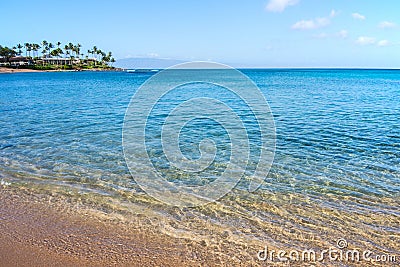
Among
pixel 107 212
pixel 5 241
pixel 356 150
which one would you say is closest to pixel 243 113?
pixel 356 150

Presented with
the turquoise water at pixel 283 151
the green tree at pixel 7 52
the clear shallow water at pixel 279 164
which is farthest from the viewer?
the green tree at pixel 7 52

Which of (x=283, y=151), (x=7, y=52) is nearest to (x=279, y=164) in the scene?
(x=283, y=151)

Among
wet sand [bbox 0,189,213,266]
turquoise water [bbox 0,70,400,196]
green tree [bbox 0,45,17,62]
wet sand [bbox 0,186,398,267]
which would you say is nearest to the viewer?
wet sand [bbox 0,189,213,266]

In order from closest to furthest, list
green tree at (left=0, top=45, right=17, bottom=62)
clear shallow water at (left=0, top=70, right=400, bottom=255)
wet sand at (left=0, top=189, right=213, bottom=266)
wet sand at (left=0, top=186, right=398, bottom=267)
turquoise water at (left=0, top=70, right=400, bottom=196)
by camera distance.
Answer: wet sand at (left=0, top=189, right=213, bottom=266) → wet sand at (left=0, top=186, right=398, bottom=267) → clear shallow water at (left=0, top=70, right=400, bottom=255) → turquoise water at (left=0, top=70, right=400, bottom=196) → green tree at (left=0, top=45, right=17, bottom=62)

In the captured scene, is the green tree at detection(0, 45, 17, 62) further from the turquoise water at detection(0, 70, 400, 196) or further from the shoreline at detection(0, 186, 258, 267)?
the shoreline at detection(0, 186, 258, 267)

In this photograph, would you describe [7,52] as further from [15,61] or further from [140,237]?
[140,237]

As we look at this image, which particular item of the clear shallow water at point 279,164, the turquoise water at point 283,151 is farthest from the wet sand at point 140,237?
the turquoise water at point 283,151

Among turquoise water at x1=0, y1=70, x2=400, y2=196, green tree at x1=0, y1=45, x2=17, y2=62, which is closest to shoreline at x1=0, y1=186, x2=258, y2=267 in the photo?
turquoise water at x1=0, y1=70, x2=400, y2=196

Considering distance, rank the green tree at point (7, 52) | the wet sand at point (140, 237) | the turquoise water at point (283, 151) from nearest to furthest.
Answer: the wet sand at point (140, 237) → the turquoise water at point (283, 151) → the green tree at point (7, 52)

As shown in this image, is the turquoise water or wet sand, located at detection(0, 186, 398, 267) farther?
the turquoise water

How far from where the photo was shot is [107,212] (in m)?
8.48

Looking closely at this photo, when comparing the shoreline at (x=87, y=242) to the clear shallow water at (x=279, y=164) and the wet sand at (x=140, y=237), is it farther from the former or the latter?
the clear shallow water at (x=279, y=164)

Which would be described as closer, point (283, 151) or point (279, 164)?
point (279, 164)

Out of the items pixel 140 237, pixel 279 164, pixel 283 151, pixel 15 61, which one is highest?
pixel 15 61
